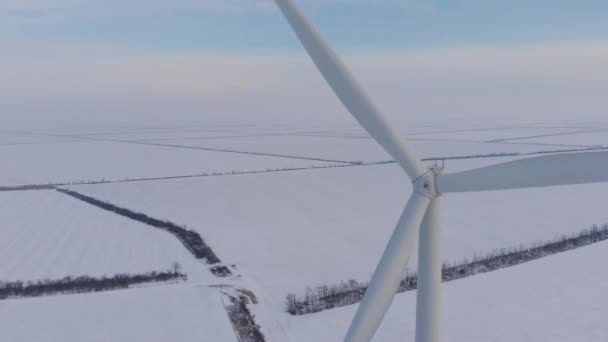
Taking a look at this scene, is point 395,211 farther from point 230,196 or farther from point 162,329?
point 162,329

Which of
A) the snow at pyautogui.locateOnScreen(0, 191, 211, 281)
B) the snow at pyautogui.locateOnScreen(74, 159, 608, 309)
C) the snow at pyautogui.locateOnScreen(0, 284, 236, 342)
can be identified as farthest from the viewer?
the snow at pyautogui.locateOnScreen(74, 159, 608, 309)

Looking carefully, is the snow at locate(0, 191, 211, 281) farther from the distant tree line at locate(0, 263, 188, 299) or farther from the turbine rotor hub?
the turbine rotor hub

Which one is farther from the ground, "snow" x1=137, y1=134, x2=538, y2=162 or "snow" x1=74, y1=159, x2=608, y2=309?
"snow" x1=137, y1=134, x2=538, y2=162

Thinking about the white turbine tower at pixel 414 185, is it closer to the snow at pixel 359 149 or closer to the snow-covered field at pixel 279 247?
the snow-covered field at pixel 279 247

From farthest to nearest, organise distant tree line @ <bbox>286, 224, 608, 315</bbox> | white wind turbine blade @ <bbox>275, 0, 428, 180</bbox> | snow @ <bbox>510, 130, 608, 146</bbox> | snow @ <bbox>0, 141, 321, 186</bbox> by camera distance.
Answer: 1. snow @ <bbox>510, 130, 608, 146</bbox>
2. snow @ <bbox>0, 141, 321, 186</bbox>
3. distant tree line @ <bbox>286, 224, 608, 315</bbox>
4. white wind turbine blade @ <bbox>275, 0, 428, 180</bbox>

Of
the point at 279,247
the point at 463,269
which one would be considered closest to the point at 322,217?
the point at 279,247

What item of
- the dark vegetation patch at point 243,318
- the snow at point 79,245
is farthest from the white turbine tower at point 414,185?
the snow at point 79,245

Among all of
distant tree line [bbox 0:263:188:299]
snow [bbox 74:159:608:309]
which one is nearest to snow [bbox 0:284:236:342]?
distant tree line [bbox 0:263:188:299]
